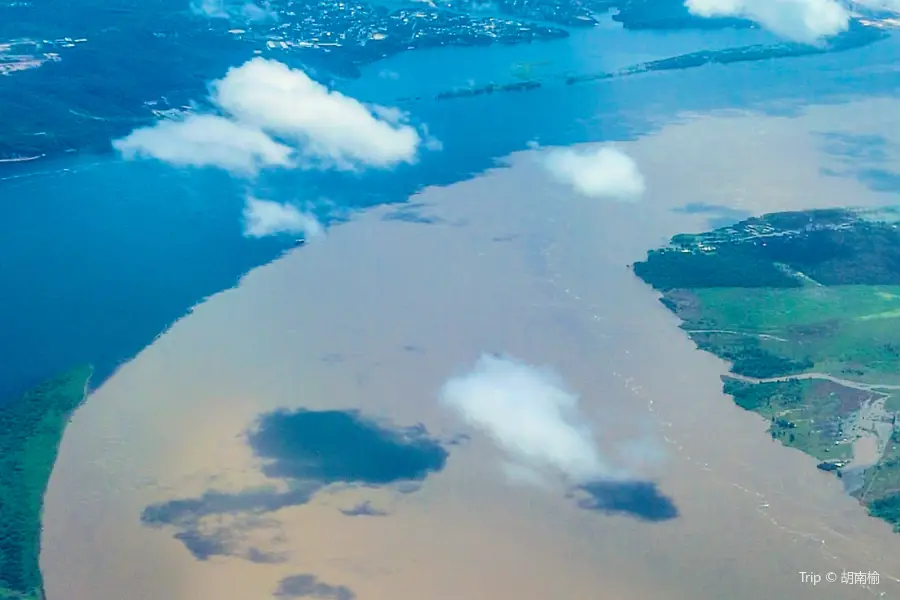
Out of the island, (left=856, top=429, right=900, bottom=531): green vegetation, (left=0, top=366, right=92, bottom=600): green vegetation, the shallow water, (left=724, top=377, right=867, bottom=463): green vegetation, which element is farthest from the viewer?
the island

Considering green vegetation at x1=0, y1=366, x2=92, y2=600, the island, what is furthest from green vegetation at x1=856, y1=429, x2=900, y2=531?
green vegetation at x1=0, y1=366, x2=92, y2=600

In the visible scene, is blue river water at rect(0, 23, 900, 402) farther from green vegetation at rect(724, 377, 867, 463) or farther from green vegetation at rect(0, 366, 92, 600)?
green vegetation at rect(724, 377, 867, 463)

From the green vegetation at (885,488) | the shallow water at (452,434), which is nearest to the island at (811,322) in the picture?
the green vegetation at (885,488)

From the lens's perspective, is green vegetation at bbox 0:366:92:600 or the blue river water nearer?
green vegetation at bbox 0:366:92:600

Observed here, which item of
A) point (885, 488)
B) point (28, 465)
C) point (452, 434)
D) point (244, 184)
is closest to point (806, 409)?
point (885, 488)

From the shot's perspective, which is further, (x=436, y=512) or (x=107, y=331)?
(x=107, y=331)

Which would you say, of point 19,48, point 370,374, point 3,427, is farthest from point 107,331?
point 19,48

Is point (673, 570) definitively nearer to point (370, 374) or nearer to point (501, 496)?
point (501, 496)
